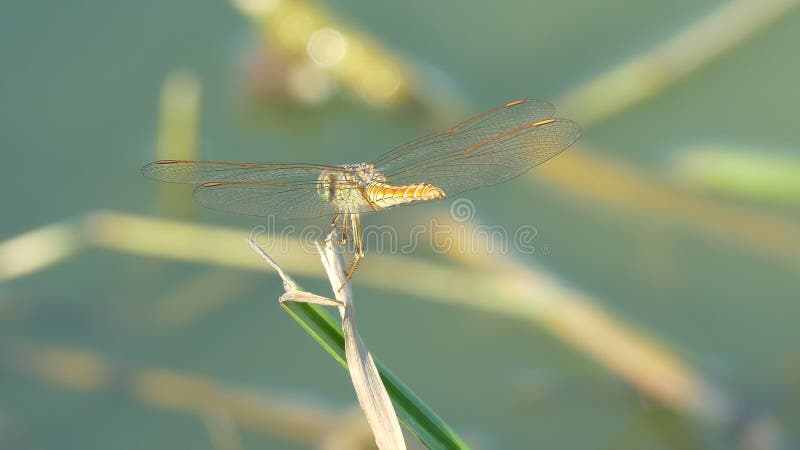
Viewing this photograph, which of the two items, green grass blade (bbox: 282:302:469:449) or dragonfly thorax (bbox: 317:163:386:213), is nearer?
green grass blade (bbox: 282:302:469:449)

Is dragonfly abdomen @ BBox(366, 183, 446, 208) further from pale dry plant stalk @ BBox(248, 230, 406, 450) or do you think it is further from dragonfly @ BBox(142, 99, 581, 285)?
pale dry plant stalk @ BBox(248, 230, 406, 450)

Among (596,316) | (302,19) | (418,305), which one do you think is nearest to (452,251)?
(418,305)

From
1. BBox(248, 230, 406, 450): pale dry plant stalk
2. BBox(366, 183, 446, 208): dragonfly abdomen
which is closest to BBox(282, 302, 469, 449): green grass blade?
BBox(248, 230, 406, 450): pale dry plant stalk

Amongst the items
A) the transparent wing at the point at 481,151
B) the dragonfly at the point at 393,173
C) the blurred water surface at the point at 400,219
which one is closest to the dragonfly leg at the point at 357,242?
the dragonfly at the point at 393,173

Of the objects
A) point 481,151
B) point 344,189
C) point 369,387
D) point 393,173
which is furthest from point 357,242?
point 369,387

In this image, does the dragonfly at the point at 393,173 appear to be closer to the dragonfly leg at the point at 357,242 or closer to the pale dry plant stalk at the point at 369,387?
the dragonfly leg at the point at 357,242

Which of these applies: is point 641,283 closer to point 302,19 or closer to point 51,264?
point 302,19

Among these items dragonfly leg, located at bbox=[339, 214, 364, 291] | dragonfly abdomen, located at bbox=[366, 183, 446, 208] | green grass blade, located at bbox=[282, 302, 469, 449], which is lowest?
green grass blade, located at bbox=[282, 302, 469, 449]
